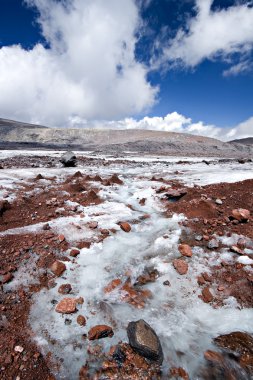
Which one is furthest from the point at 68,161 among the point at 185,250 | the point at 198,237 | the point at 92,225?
the point at 185,250

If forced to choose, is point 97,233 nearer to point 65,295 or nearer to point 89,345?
point 65,295

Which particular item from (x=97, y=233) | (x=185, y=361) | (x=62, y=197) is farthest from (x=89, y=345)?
(x=62, y=197)

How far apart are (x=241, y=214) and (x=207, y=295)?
2.64m

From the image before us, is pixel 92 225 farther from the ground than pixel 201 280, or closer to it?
farther from the ground

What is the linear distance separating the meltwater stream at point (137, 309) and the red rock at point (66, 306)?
0.07 meters

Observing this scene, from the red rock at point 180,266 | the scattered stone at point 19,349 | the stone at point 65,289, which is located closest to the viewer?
the scattered stone at point 19,349

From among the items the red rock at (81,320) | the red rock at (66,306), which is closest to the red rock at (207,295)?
the red rock at (81,320)

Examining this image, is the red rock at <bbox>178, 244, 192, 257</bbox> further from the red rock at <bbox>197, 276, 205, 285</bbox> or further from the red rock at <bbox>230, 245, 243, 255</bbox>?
the red rock at <bbox>230, 245, 243, 255</bbox>

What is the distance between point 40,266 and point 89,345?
5.90ft

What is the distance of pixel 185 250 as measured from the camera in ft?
17.1

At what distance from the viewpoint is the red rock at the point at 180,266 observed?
186 inches

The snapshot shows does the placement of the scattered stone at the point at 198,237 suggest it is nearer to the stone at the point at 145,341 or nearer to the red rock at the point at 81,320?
the stone at the point at 145,341

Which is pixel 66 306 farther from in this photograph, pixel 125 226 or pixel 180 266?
pixel 125 226

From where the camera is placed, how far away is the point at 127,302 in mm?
4047
